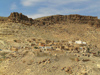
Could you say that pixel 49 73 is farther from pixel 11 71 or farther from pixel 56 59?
pixel 11 71

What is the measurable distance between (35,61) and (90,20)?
2397cm

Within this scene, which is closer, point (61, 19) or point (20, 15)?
point (20, 15)

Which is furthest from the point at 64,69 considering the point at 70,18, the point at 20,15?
the point at 70,18

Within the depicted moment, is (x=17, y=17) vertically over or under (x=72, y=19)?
under

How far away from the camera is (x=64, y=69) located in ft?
12.5

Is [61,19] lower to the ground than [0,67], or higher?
higher

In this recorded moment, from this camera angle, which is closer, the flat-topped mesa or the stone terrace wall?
the flat-topped mesa

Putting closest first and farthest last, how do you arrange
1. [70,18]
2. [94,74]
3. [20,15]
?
1. [94,74]
2. [20,15]
3. [70,18]

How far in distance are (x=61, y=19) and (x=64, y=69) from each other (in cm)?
2023

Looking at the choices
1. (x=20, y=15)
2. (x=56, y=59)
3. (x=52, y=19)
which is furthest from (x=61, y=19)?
(x=56, y=59)

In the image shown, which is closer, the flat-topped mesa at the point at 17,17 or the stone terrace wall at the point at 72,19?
the flat-topped mesa at the point at 17,17

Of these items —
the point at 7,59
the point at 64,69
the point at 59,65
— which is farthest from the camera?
the point at 7,59

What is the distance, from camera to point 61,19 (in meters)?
23.4

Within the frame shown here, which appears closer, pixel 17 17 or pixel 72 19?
pixel 17 17
